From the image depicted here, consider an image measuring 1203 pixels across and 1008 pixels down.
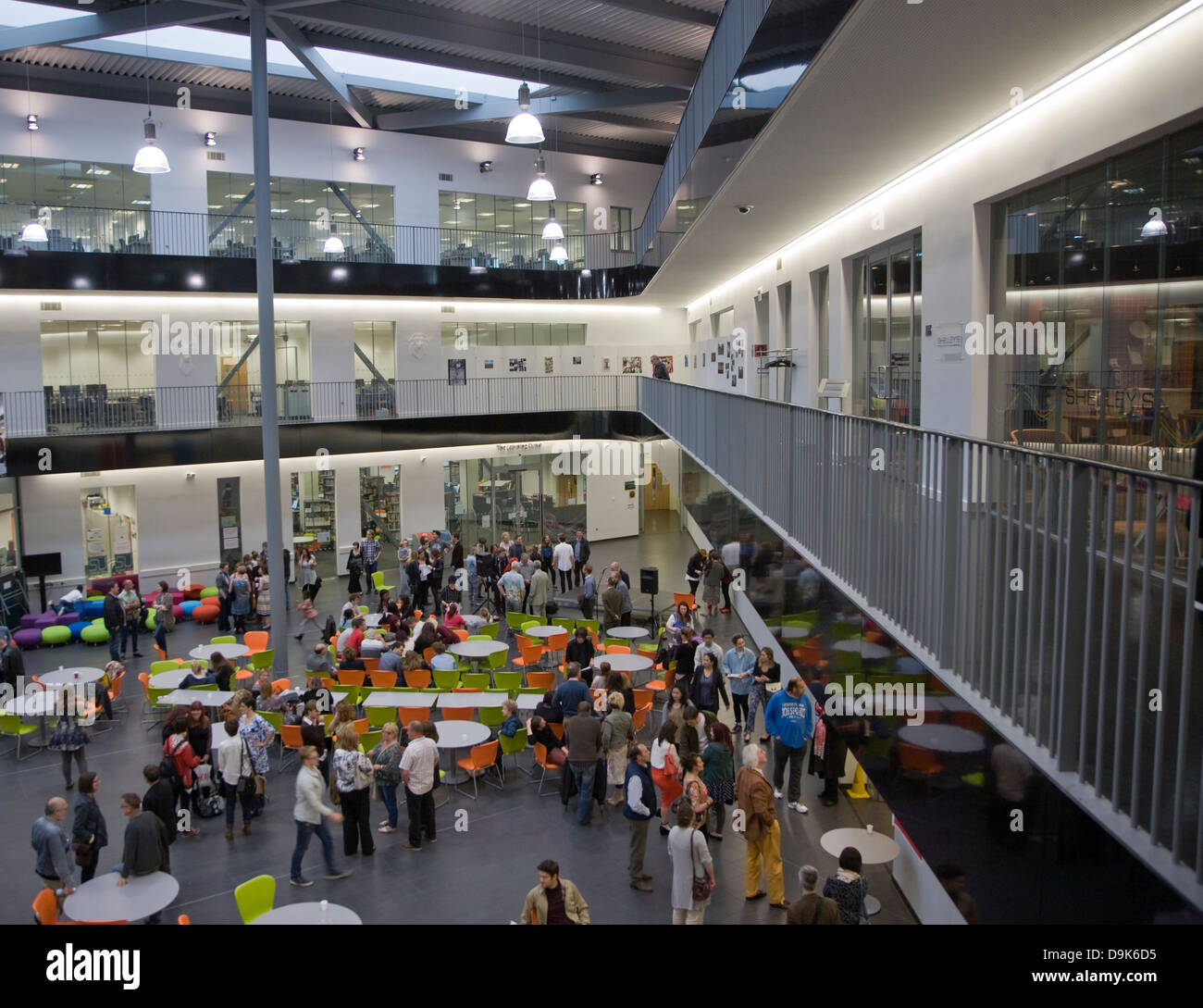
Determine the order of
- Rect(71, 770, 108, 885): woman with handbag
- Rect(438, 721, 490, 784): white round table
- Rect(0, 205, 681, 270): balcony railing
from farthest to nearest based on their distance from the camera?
Rect(0, 205, 681, 270): balcony railing < Rect(438, 721, 490, 784): white round table < Rect(71, 770, 108, 885): woman with handbag

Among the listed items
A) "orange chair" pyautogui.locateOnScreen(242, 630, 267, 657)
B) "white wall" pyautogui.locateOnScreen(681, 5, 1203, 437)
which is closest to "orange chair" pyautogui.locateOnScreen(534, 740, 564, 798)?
"white wall" pyautogui.locateOnScreen(681, 5, 1203, 437)

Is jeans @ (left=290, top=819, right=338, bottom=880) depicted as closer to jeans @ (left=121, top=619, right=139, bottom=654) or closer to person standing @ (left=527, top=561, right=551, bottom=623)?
jeans @ (left=121, top=619, right=139, bottom=654)

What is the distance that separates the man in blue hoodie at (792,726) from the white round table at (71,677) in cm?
973

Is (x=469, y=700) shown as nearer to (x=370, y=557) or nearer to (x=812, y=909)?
(x=812, y=909)

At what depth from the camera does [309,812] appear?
30.3 feet

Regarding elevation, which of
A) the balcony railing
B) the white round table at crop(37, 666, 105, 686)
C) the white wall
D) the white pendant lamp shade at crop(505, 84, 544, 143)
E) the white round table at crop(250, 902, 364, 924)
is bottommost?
the white round table at crop(37, 666, 105, 686)

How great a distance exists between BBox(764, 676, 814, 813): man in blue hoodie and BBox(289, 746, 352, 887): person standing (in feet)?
15.9

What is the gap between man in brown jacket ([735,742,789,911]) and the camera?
877 cm

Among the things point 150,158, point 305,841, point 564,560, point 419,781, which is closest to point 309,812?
point 305,841
